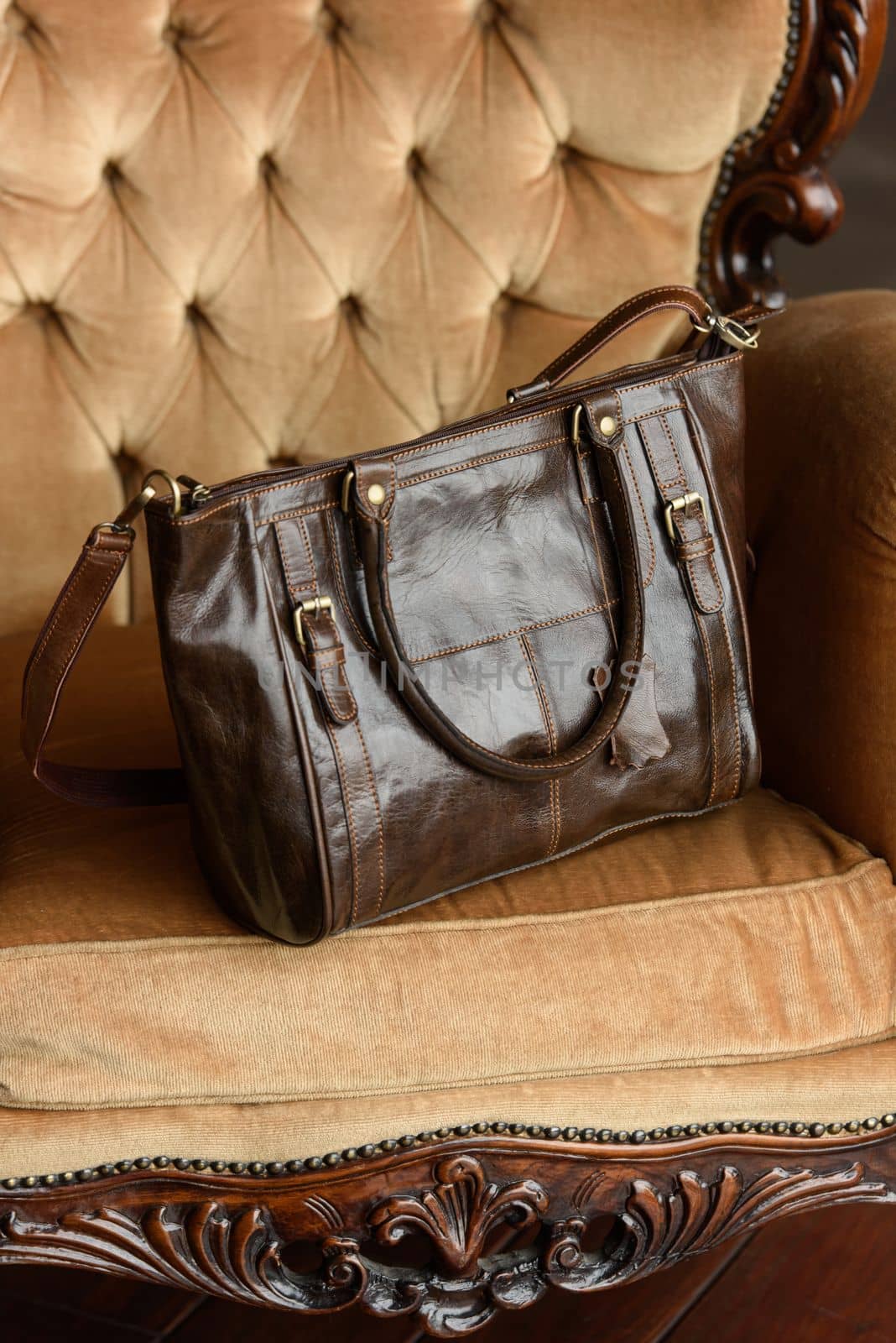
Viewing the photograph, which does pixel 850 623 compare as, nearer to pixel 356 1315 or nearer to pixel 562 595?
pixel 562 595

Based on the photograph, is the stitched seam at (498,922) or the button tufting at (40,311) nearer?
the stitched seam at (498,922)

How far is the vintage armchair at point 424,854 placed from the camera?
2.52ft

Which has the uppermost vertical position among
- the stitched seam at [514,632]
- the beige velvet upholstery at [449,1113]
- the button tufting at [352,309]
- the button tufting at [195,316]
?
the button tufting at [195,316]

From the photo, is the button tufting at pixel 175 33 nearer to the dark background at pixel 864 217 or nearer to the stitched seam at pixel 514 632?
the stitched seam at pixel 514 632

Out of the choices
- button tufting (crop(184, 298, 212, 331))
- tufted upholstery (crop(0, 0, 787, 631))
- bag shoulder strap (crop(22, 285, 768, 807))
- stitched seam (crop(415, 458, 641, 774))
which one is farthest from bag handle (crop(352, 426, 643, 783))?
button tufting (crop(184, 298, 212, 331))

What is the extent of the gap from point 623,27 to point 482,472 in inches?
25.4

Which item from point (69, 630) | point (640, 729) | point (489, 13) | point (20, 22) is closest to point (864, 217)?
point (489, 13)

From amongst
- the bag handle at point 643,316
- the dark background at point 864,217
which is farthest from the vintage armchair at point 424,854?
the dark background at point 864,217

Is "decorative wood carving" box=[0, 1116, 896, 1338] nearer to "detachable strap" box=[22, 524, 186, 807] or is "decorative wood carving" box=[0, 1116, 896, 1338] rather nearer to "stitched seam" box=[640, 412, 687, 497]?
"detachable strap" box=[22, 524, 186, 807]

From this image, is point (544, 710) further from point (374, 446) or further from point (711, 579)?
point (374, 446)

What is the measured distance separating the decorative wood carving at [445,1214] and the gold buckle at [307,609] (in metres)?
0.34

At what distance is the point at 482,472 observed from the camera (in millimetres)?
799

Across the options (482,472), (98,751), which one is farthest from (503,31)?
(98,751)

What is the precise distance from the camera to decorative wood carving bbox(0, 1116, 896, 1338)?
30.9 inches
